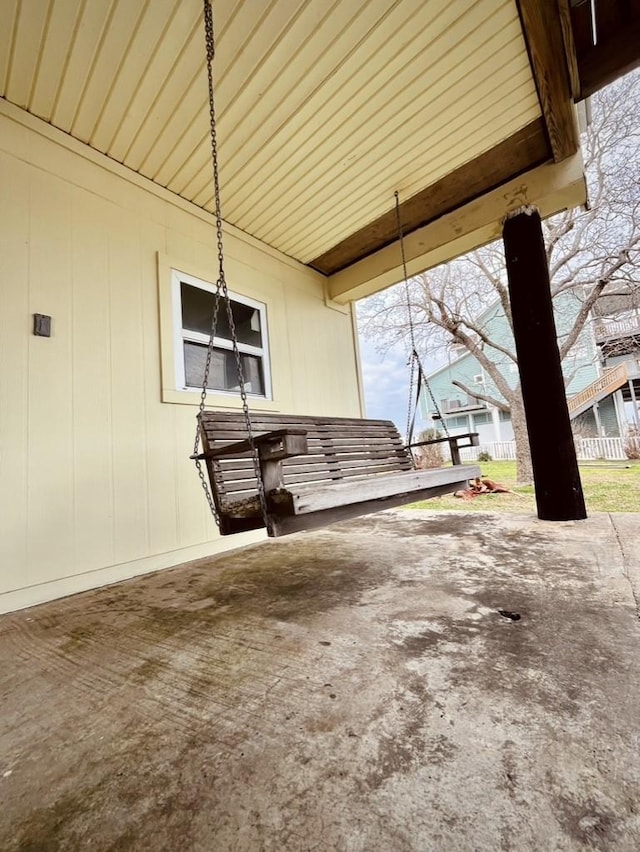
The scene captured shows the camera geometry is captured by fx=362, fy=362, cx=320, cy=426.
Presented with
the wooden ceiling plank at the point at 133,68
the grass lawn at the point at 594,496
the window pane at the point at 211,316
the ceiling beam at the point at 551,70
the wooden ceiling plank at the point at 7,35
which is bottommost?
the grass lawn at the point at 594,496

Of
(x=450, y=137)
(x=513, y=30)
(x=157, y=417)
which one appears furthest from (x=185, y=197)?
(x=513, y=30)

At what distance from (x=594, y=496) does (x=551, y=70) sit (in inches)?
158

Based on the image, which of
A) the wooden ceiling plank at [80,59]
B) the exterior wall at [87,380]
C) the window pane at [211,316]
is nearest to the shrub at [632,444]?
the window pane at [211,316]

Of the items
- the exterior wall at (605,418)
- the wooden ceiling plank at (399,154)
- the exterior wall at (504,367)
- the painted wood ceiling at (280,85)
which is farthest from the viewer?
the exterior wall at (605,418)

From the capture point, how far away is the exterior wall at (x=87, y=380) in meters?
2.06

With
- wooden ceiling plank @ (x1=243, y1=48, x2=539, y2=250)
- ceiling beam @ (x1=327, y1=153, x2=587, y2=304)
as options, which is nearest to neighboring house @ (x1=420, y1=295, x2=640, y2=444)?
ceiling beam @ (x1=327, y1=153, x2=587, y2=304)

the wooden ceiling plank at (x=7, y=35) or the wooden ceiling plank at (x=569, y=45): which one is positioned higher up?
the wooden ceiling plank at (x=7, y=35)

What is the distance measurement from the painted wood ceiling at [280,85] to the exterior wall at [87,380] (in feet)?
1.14

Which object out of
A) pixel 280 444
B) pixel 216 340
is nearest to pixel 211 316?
pixel 216 340

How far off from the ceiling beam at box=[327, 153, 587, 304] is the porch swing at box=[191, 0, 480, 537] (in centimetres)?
38

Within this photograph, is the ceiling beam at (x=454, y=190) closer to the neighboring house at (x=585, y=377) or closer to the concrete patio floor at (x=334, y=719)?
the neighboring house at (x=585, y=377)

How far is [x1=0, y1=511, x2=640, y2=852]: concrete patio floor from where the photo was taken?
0.65m

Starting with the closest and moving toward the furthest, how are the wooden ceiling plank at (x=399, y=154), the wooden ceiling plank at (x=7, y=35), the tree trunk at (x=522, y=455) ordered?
the wooden ceiling plank at (x=7, y=35) < the wooden ceiling plank at (x=399, y=154) < the tree trunk at (x=522, y=455)

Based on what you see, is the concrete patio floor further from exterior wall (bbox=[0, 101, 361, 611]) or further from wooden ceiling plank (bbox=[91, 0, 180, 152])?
wooden ceiling plank (bbox=[91, 0, 180, 152])
